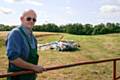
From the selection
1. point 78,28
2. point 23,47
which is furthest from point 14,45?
point 78,28

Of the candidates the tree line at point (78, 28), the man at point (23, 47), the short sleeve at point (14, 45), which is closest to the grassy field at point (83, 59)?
the man at point (23, 47)

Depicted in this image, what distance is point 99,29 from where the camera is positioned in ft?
200

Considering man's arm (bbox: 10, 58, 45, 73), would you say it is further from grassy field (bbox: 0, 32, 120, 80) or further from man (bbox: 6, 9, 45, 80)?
grassy field (bbox: 0, 32, 120, 80)

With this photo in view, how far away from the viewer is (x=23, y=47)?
11.7ft

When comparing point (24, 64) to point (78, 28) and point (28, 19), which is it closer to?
point (28, 19)

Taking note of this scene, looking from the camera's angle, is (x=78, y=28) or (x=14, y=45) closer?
(x=14, y=45)

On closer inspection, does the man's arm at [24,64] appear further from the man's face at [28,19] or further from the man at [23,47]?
the man's face at [28,19]

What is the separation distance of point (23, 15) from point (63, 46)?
23.8m

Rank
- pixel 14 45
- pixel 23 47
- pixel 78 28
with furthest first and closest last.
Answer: pixel 78 28 < pixel 23 47 < pixel 14 45

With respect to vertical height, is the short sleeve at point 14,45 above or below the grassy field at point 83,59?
above

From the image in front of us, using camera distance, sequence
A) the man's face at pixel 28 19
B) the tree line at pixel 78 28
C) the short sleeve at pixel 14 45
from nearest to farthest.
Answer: the short sleeve at pixel 14 45
the man's face at pixel 28 19
the tree line at pixel 78 28

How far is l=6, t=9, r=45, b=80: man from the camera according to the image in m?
3.45

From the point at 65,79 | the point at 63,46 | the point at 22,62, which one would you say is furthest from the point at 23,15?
the point at 63,46

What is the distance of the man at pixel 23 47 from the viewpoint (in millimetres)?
3453
